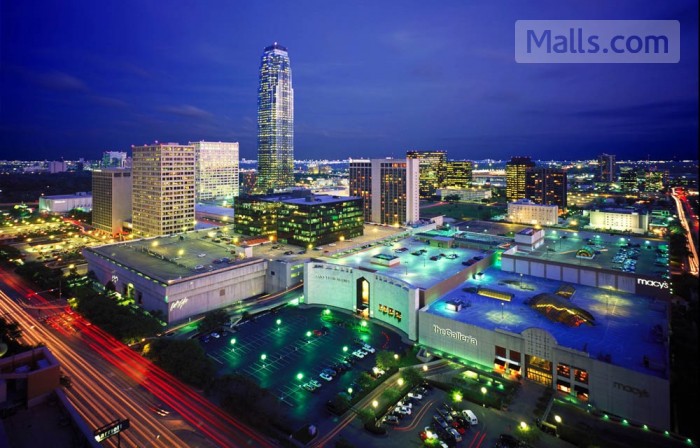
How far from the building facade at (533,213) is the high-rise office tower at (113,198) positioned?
91228 millimetres

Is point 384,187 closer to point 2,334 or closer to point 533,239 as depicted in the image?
point 533,239

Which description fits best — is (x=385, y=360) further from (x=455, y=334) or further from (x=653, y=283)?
(x=653, y=283)

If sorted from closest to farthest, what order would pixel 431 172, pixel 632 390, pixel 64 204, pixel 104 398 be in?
1. pixel 632 390
2. pixel 104 398
3. pixel 64 204
4. pixel 431 172

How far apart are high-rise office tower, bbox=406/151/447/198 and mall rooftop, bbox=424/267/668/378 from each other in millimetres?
119761

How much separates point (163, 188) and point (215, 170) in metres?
63.6

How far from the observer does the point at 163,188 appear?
243 feet

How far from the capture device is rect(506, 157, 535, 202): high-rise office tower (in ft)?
439

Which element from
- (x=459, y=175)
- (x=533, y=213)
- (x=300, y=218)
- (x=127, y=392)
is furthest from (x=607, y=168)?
(x=127, y=392)

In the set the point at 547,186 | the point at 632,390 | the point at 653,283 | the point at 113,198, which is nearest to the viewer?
the point at 632,390

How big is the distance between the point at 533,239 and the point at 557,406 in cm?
3044

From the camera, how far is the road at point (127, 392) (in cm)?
2619

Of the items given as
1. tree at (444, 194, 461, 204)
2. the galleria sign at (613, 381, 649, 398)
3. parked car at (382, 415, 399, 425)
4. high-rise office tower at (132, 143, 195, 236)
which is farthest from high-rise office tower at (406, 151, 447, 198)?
parked car at (382, 415, 399, 425)

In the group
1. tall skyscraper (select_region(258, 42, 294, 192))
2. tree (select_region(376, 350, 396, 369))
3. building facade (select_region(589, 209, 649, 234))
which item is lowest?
tree (select_region(376, 350, 396, 369))

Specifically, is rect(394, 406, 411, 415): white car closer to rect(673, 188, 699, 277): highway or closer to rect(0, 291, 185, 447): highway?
rect(0, 291, 185, 447): highway
